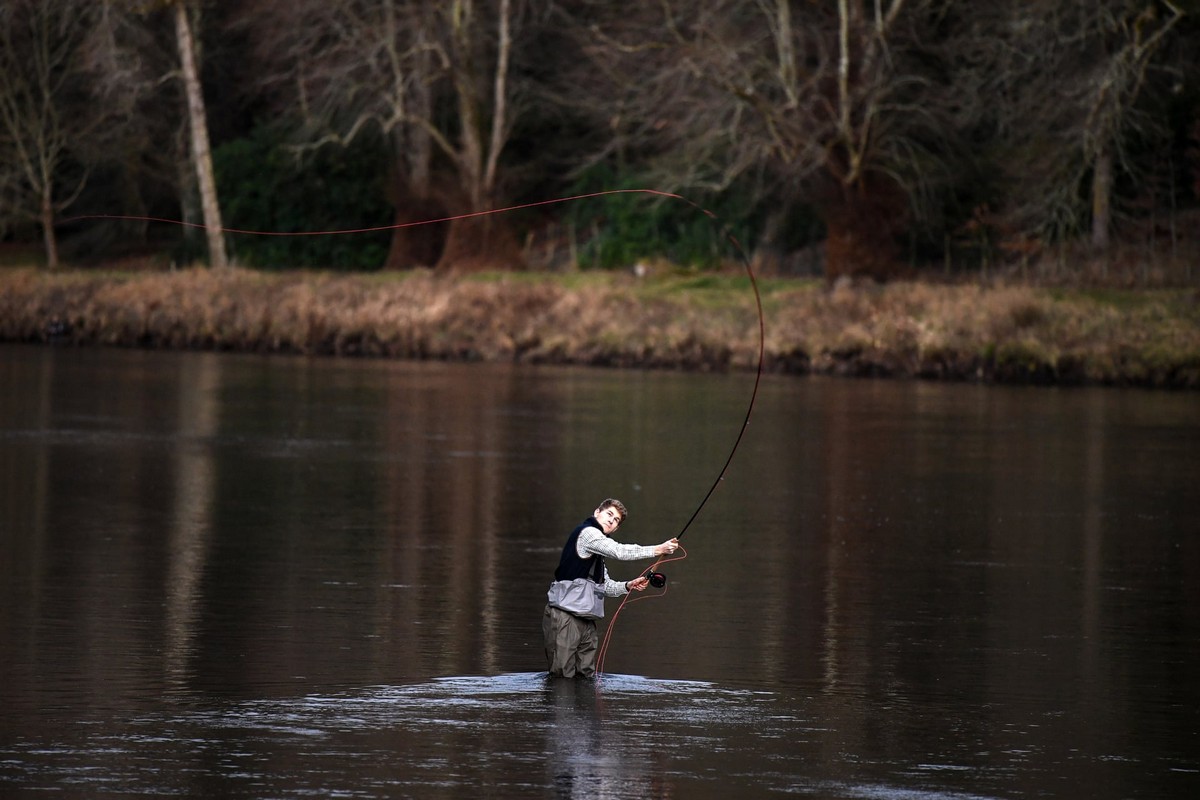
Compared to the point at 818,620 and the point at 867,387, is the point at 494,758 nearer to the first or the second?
the point at 818,620

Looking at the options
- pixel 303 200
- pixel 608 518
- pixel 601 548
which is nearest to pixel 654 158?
pixel 303 200

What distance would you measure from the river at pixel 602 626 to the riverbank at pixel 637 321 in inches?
415

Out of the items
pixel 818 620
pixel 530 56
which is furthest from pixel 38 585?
pixel 530 56

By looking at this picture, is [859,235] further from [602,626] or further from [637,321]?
[602,626]

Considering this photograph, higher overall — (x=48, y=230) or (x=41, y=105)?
(x=41, y=105)

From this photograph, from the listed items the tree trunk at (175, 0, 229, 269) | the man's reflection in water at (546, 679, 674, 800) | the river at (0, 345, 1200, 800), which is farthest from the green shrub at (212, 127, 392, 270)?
the man's reflection in water at (546, 679, 674, 800)

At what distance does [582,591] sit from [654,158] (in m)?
40.6

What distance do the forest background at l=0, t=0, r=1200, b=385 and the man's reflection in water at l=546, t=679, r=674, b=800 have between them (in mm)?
25372

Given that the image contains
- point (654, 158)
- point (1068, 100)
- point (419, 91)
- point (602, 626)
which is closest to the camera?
point (602, 626)

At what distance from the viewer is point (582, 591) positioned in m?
11.1

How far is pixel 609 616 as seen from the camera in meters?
13.8

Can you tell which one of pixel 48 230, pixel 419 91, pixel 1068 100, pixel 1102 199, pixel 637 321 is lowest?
pixel 637 321

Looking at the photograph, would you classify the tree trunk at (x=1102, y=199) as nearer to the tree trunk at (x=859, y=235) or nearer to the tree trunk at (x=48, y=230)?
the tree trunk at (x=859, y=235)

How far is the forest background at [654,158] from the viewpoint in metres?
42.1
